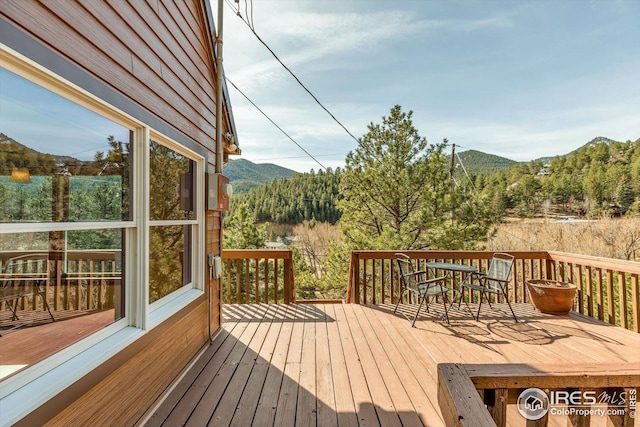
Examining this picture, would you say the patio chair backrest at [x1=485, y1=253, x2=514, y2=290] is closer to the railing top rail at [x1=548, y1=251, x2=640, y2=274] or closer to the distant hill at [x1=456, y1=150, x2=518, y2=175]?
the railing top rail at [x1=548, y1=251, x2=640, y2=274]

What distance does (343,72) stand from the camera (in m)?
8.33

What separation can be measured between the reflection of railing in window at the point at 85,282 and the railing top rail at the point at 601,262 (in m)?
5.10

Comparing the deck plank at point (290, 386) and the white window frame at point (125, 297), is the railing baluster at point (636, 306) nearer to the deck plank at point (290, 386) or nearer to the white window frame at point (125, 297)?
the deck plank at point (290, 386)

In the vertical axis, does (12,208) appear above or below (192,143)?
below

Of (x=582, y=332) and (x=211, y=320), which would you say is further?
(x=582, y=332)

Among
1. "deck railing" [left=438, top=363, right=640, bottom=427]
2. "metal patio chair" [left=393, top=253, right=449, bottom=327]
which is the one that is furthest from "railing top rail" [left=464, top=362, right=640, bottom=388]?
"metal patio chair" [left=393, top=253, right=449, bottom=327]

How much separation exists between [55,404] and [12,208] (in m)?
0.81

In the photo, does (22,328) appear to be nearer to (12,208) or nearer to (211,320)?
(12,208)

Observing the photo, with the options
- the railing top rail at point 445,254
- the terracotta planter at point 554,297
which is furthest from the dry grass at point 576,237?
the terracotta planter at point 554,297

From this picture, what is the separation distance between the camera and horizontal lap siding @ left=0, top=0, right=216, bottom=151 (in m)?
1.21

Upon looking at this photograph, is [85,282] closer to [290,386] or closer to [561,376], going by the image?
[290,386]

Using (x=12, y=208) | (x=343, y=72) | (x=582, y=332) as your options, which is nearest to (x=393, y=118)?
(x=343, y=72)

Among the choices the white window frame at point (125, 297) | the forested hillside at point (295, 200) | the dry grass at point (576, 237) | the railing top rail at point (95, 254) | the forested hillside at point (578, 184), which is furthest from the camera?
the forested hillside at point (295, 200)

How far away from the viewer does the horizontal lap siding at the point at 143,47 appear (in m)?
1.21
